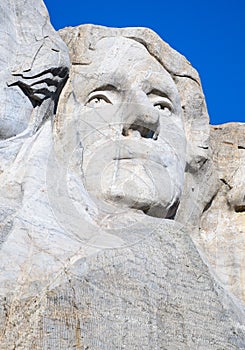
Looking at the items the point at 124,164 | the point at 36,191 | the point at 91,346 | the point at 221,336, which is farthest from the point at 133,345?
the point at 124,164

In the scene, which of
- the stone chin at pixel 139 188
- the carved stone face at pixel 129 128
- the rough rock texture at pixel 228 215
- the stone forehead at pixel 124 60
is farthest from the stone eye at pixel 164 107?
the rough rock texture at pixel 228 215

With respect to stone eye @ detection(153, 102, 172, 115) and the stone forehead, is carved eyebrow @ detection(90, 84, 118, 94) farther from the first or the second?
stone eye @ detection(153, 102, 172, 115)

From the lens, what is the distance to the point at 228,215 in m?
7.45

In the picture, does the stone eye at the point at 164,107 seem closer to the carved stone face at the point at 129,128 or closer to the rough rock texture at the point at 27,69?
the carved stone face at the point at 129,128

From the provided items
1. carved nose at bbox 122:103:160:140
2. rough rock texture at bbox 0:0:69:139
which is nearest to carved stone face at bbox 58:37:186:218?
carved nose at bbox 122:103:160:140

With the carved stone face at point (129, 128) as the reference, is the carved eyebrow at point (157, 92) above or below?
→ above

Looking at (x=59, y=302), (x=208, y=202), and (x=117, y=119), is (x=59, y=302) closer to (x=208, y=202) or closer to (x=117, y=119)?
(x=117, y=119)

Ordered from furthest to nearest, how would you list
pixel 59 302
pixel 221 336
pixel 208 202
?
pixel 208 202 < pixel 221 336 < pixel 59 302

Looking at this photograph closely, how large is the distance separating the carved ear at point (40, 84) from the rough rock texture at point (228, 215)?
155cm

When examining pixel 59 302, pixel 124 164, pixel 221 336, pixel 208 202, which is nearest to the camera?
pixel 59 302

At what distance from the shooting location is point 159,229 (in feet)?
19.9

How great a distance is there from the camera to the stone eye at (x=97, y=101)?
22.6 feet

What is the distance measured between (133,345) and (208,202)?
7.09ft

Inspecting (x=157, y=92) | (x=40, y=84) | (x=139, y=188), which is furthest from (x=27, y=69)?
(x=157, y=92)
